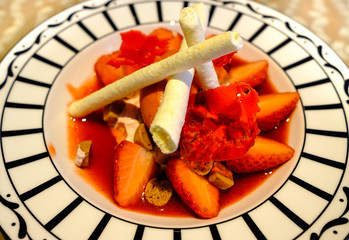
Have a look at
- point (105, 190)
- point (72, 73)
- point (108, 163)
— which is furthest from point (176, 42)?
point (105, 190)

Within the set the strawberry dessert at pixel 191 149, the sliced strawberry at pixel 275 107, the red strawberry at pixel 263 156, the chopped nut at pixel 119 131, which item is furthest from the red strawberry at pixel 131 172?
the sliced strawberry at pixel 275 107

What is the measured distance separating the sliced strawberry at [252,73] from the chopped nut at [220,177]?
55 cm

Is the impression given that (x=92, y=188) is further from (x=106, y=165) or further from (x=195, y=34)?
(x=195, y=34)

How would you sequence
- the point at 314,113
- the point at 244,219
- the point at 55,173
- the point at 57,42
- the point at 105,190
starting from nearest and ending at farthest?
the point at 244,219
the point at 55,173
the point at 105,190
the point at 314,113
the point at 57,42

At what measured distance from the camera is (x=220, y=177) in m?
1.41

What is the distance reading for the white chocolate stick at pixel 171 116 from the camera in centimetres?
116

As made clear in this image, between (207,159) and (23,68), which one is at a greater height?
(23,68)

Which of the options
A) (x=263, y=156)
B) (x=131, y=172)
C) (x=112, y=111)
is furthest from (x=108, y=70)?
(x=263, y=156)

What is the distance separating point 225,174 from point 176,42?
0.85 metres

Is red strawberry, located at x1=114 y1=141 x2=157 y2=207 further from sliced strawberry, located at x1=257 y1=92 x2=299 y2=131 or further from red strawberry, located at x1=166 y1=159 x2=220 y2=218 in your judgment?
sliced strawberry, located at x1=257 y1=92 x2=299 y2=131

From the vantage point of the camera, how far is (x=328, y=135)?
1497mm

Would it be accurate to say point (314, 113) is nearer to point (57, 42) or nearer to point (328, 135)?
point (328, 135)

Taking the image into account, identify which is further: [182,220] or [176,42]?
[176,42]

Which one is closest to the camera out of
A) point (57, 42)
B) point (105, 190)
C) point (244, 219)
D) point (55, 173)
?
point (244, 219)
